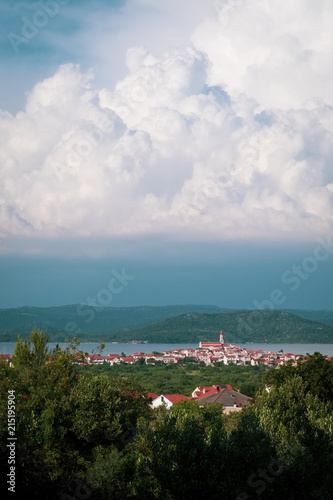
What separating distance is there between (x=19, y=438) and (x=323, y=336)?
18629cm

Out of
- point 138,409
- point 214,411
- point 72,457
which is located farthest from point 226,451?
point 214,411

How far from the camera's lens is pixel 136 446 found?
744 inches

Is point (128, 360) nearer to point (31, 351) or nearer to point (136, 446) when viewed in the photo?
point (31, 351)

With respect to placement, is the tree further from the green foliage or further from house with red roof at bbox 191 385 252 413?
house with red roof at bbox 191 385 252 413

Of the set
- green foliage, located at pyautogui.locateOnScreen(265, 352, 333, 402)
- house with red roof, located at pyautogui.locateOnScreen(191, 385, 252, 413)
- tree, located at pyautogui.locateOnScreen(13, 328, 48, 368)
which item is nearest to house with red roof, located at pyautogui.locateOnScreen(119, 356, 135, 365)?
house with red roof, located at pyautogui.locateOnScreen(191, 385, 252, 413)

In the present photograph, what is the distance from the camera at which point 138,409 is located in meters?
22.6

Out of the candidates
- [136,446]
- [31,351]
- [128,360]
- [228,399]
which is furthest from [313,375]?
[128,360]

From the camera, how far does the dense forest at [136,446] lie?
14.2m

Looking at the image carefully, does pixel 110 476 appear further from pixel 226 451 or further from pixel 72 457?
pixel 226 451

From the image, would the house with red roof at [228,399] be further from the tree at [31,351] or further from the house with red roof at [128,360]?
the house with red roof at [128,360]

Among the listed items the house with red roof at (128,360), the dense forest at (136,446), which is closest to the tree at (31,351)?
the dense forest at (136,446)

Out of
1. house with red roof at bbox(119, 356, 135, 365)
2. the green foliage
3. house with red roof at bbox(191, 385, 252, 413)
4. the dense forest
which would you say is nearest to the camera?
the dense forest

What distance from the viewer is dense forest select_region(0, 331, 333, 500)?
14195 millimetres

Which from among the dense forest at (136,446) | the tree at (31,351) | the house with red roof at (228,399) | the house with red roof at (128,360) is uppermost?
the tree at (31,351)
